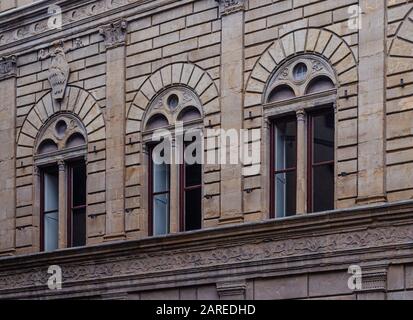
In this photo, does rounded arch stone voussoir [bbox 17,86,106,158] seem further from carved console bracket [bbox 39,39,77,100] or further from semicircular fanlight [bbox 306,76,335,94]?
semicircular fanlight [bbox 306,76,335,94]

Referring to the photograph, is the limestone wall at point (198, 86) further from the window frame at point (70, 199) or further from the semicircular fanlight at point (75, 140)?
the window frame at point (70, 199)

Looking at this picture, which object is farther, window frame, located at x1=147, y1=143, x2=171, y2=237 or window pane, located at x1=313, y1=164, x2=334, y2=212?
window frame, located at x1=147, y1=143, x2=171, y2=237

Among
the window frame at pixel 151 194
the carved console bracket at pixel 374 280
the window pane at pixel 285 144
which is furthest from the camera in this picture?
the window frame at pixel 151 194

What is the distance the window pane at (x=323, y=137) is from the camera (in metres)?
34.3

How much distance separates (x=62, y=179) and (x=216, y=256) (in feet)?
20.9

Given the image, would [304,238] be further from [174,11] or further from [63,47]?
[63,47]

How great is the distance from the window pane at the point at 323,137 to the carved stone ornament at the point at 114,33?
6.98m

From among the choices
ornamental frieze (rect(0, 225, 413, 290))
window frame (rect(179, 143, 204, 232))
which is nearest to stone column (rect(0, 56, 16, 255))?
ornamental frieze (rect(0, 225, 413, 290))

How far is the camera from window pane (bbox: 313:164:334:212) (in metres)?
34.0

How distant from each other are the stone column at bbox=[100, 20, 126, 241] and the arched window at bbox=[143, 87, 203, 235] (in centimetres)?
84

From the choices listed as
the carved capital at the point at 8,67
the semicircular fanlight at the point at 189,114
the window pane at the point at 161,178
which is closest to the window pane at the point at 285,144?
the semicircular fanlight at the point at 189,114

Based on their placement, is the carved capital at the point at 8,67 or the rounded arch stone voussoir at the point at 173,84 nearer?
the rounded arch stone voussoir at the point at 173,84

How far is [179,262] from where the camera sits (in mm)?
36375

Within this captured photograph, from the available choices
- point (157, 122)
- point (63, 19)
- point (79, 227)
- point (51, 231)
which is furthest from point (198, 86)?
point (51, 231)
